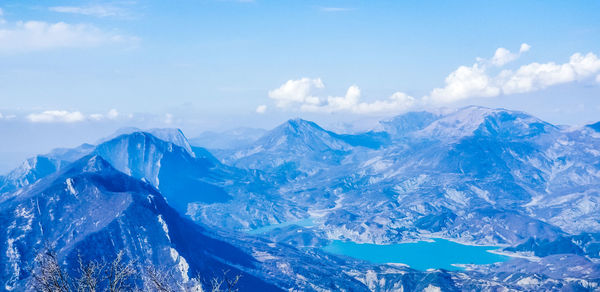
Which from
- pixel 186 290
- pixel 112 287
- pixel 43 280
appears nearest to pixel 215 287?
pixel 186 290

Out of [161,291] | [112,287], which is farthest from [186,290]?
[112,287]

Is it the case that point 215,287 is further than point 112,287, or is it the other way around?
point 215,287

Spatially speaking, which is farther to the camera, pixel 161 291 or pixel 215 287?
pixel 215 287

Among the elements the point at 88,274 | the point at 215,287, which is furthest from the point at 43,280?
the point at 215,287

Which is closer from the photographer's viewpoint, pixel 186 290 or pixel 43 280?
pixel 43 280

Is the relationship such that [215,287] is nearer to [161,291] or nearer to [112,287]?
[161,291]

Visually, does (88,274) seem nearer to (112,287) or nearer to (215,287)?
(112,287)

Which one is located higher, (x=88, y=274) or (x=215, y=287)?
(x=88, y=274)

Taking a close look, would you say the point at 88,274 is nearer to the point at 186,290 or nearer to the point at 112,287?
the point at 112,287
